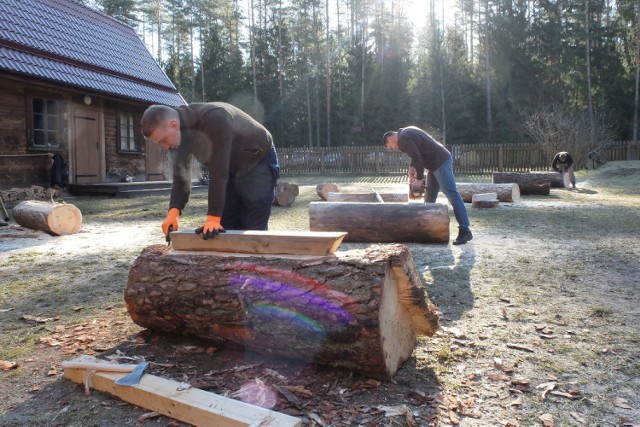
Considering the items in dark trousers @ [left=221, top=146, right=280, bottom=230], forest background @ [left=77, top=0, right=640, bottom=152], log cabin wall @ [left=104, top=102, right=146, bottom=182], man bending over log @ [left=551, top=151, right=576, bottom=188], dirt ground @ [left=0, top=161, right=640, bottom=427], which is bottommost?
dirt ground @ [left=0, top=161, right=640, bottom=427]

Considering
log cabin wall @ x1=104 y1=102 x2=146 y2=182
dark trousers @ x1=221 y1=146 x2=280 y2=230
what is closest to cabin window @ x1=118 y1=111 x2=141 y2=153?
log cabin wall @ x1=104 y1=102 x2=146 y2=182

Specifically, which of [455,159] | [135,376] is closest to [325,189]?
[135,376]

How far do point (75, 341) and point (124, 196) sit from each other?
10923mm

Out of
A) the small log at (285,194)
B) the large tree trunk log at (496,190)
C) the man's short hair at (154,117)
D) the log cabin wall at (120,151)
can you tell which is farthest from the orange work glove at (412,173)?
the log cabin wall at (120,151)

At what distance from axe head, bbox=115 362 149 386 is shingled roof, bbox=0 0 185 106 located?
34.0 ft

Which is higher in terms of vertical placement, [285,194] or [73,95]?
[73,95]

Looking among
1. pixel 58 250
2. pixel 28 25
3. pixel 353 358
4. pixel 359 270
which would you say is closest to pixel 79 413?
pixel 353 358

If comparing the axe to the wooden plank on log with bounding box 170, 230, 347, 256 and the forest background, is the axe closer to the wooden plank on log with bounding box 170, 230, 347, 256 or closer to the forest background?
the wooden plank on log with bounding box 170, 230, 347, 256

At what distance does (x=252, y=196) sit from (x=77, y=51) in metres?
12.8

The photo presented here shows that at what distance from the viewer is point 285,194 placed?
10.7 metres

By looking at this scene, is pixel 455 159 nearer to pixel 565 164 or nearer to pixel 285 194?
pixel 565 164

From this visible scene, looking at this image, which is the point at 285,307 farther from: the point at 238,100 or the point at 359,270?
the point at 238,100

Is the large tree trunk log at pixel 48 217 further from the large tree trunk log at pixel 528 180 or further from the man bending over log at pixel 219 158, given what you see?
the large tree trunk log at pixel 528 180

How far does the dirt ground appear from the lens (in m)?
2.09
